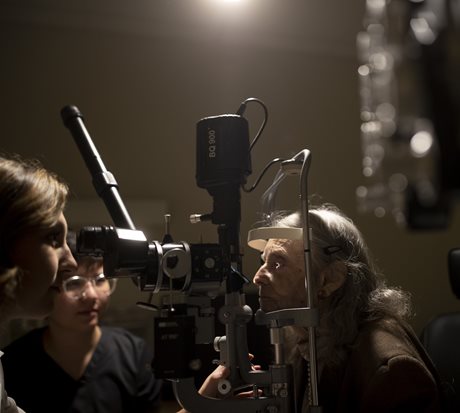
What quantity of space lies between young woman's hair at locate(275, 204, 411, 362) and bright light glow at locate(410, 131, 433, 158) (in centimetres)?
107

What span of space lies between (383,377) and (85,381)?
3.25ft

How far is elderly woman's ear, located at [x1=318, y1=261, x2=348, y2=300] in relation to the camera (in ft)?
4.75

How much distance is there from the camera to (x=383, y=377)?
1193 millimetres

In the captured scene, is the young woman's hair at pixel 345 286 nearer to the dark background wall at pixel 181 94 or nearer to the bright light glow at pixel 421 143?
the dark background wall at pixel 181 94

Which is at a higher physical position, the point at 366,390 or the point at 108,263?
the point at 108,263

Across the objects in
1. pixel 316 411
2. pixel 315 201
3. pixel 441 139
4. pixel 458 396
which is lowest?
pixel 458 396

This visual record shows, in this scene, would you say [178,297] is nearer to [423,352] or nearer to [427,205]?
[423,352]

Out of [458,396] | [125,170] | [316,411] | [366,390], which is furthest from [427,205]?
[125,170]

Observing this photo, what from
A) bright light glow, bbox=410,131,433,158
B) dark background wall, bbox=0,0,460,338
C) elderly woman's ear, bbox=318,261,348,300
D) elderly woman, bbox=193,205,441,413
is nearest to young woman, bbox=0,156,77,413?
elderly woman, bbox=193,205,441,413

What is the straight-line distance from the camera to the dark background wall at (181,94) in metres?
2.55

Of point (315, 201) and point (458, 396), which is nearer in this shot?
point (458, 396)

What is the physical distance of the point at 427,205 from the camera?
0.37 m

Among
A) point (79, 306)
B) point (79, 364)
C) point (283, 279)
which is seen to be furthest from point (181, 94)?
point (283, 279)

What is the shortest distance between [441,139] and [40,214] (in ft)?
2.94
